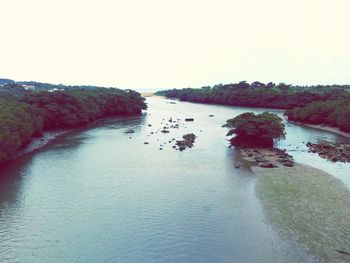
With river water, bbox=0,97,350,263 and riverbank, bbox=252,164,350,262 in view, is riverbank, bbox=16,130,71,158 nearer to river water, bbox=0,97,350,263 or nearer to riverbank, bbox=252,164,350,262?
river water, bbox=0,97,350,263

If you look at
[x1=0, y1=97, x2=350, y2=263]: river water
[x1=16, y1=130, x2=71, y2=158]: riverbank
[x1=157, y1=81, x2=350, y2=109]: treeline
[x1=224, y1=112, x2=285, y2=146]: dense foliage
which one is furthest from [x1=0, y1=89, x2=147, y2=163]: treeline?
[x1=157, y1=81, x2=350, y2=109]: treeline

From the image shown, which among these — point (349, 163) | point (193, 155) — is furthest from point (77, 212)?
point (349, 163)

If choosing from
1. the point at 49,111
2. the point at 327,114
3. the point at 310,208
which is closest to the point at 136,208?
the point at 310,208

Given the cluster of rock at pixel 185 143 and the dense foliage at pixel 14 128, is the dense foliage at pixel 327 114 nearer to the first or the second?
the cluster of rock at pixel 185 143

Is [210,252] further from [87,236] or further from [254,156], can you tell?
[254,156]

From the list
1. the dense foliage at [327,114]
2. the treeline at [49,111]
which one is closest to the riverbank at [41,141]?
the treeline at [49,111]

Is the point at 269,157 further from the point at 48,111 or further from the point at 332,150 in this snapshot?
the point at 48,111
